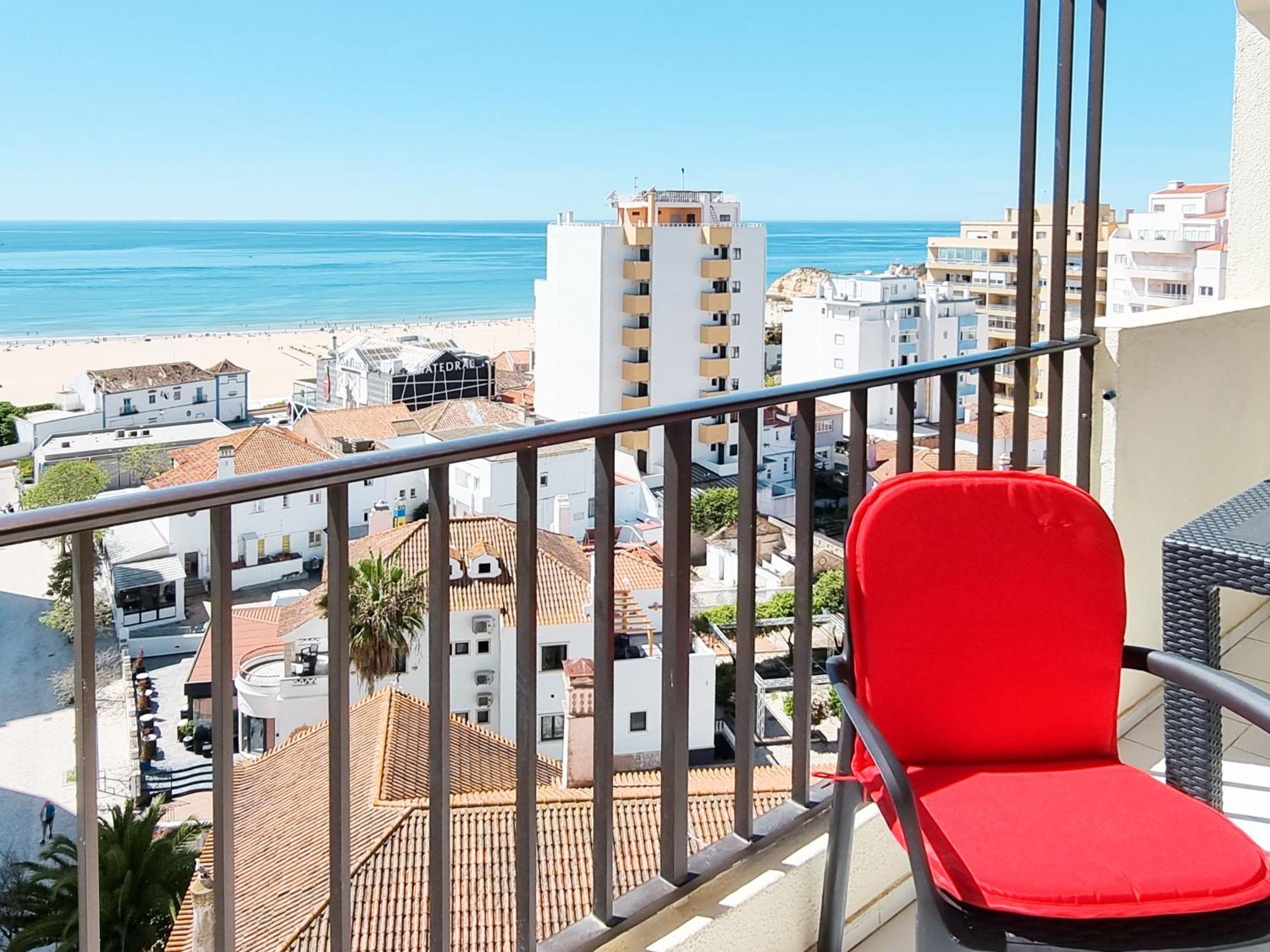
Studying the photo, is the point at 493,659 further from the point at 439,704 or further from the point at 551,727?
the point at 439,704

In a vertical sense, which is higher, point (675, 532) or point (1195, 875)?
point (675, 532)

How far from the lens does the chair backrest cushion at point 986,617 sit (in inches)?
53.4

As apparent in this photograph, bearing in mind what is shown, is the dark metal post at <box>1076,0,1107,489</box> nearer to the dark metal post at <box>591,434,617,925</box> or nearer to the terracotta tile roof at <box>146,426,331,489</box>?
the dark metal post at <box>591,434,617,925</box>

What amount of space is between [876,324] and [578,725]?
29.4 m

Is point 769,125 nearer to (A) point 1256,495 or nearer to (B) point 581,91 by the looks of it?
(B) point 581,91

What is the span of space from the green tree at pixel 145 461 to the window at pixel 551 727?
15753 mm

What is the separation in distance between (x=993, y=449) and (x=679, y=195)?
31.3m

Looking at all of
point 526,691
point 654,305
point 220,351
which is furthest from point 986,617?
point 220,351

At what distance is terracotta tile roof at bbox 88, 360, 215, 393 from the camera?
103 feet

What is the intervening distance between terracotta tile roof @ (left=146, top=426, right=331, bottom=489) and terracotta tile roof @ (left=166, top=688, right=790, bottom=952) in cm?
1528

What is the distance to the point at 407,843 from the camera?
12.7ft

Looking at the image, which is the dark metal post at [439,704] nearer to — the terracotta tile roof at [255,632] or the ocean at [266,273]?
the terracotta tile roof at [255,632]

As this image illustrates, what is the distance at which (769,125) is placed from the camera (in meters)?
66.6

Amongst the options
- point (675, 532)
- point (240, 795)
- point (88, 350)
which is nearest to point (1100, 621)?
point (675, 532)
